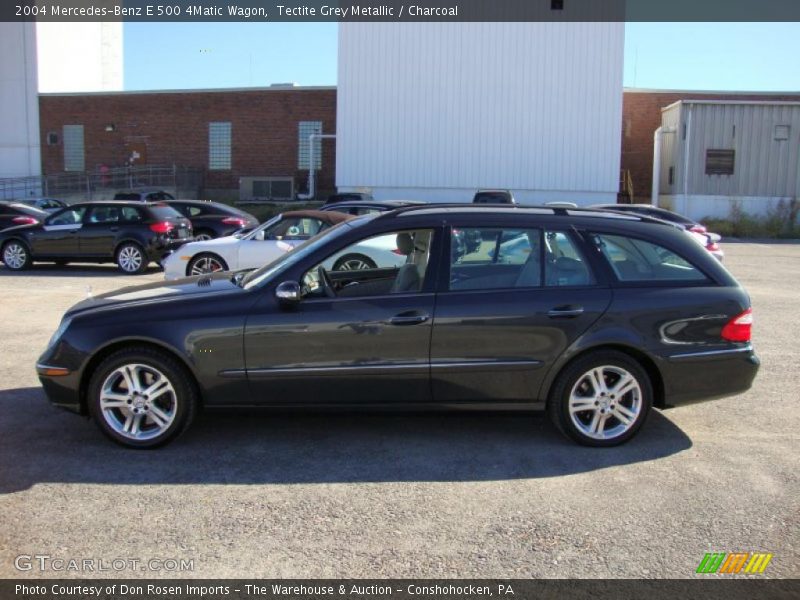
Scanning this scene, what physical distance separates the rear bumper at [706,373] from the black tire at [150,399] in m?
3.26

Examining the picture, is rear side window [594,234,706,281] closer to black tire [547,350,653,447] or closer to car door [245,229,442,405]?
black tire [547,350,653,447]

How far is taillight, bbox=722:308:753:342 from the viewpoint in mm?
5301

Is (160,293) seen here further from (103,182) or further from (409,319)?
(103,182)

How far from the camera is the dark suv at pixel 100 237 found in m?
15.8

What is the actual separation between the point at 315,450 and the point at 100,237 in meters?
12.3

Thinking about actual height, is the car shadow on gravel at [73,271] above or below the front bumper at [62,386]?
below

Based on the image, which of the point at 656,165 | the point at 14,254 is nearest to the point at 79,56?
the point at 656,165

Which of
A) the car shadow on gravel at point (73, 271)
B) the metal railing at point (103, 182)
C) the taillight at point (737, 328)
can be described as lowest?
the car shadow on gravel at point (73, 271)

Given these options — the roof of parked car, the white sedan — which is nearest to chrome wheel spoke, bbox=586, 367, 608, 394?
the white sedan

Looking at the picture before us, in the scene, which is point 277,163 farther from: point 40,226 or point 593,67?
point 40,226

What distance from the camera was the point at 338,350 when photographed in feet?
16.6

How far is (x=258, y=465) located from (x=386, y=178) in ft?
97.3

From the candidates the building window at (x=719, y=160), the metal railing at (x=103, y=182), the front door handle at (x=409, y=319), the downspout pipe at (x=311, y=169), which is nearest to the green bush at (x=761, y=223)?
the building window at (x=719, y=160)

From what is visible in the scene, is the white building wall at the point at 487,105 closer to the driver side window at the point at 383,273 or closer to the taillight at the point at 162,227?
the taillight at the point at 162,227
